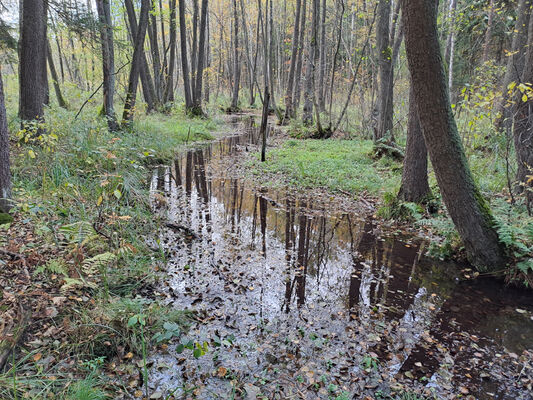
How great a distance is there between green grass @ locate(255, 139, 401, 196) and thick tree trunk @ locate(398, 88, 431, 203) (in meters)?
0.64

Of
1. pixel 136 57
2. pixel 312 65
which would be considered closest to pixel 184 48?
pixel 136 57

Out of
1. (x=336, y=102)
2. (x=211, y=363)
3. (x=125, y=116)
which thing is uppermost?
(x=336, y=102)

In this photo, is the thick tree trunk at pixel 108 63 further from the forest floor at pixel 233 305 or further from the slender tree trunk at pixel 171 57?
the slender tree trunk at pixel 171 57

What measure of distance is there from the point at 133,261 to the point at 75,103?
16114 millimetres

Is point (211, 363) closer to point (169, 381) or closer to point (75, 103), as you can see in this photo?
point (169, 381)

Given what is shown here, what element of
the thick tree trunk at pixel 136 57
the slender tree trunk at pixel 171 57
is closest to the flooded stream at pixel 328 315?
the thick tree trunk at pixel 136 57

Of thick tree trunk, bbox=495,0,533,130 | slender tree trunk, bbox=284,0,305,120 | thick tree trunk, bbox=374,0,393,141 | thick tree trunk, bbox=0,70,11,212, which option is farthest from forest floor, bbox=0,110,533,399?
slender tree trunk, bbox=284,0,305,120

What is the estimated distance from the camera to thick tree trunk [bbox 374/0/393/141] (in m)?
10.5

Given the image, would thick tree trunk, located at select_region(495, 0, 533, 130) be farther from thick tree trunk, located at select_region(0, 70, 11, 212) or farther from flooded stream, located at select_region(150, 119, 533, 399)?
thick tree trunk, located at select_region(0, 70, 11, 212)

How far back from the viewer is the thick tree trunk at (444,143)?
13.6ft

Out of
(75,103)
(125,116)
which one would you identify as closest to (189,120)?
(75,103)

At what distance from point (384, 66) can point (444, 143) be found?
7.44 metres

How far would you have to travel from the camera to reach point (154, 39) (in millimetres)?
19984

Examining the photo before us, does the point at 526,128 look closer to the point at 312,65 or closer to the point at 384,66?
the point at 384,66
